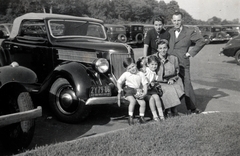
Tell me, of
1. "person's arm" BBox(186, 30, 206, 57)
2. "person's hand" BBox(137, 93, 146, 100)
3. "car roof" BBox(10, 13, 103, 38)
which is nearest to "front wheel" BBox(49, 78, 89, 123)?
"person's hand" BBox(137, 93, 146, 100)

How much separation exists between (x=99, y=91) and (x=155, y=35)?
1.65 m

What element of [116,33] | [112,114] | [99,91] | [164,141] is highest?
[116,33]

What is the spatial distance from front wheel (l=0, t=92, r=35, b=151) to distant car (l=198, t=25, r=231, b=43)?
24.6m

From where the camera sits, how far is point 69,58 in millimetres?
5242

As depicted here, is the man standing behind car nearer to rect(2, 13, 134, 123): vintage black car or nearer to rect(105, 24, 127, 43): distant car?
rect(2, 13, 134, 123): vintage black car

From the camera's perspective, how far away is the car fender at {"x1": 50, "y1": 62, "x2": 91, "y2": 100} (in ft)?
14.4

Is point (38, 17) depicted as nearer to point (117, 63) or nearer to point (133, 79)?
point (117, 63)

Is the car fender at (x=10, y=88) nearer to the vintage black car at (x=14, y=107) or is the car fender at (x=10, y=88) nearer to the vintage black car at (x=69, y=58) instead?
the vintage black car at (x=14, y=107)

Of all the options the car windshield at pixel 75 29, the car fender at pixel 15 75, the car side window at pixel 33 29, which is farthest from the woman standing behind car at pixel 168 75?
Result: the car side window at pixel 33 29

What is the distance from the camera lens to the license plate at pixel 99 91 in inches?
172

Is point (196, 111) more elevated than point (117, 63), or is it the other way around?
point (117, 63)

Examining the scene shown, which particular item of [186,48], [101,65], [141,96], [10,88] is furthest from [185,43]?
[10,88]

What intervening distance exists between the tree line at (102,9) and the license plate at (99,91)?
1.84 metres

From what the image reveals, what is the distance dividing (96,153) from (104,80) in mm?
1901
